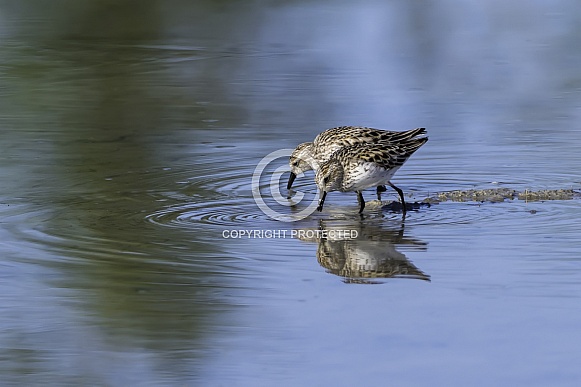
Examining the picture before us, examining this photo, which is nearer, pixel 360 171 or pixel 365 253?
pixel 365 253

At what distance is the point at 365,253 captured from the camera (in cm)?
911

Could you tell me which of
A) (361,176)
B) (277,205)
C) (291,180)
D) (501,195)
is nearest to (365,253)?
(361,176)

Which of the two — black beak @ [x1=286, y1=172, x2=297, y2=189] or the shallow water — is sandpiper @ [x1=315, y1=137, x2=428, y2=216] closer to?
the shallow water

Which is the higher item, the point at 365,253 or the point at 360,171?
the point at 360,171

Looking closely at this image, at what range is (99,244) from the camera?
9.29 m

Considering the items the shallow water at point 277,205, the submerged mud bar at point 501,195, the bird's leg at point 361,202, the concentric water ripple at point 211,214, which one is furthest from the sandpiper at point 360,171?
the concentric water ripple at point 211,214

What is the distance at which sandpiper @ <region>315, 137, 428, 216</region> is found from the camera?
1091cm

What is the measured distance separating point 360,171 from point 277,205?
2.64 ft

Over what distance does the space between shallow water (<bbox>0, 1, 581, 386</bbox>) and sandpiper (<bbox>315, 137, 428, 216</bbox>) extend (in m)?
0.26

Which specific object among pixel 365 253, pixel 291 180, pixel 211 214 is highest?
pixel 291 180

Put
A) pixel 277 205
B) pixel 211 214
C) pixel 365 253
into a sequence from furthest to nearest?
pixel 277 205, pixel 211 214, pixel 365 253

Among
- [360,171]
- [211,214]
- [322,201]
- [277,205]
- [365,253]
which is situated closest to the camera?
[365,253]

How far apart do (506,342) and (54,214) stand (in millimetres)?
4784

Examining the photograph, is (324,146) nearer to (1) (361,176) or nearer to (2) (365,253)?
(1) (361,176)
